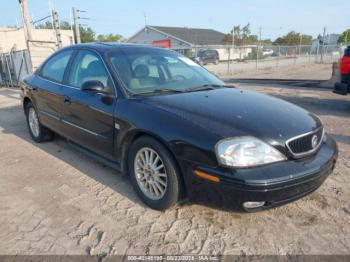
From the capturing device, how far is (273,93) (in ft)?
32.4

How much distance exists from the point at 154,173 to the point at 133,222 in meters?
0.49

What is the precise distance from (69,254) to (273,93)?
8.72m

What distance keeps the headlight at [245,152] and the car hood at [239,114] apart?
0.20 feet

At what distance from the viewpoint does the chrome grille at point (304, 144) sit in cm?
257

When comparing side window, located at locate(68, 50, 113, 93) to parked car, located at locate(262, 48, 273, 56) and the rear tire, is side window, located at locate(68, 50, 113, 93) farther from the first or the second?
parked car, located at locate(262, 48, 273, 56)

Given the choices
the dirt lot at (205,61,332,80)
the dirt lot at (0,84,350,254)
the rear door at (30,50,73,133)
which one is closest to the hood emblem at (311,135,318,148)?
the dirt lot at (0,84,350,254)

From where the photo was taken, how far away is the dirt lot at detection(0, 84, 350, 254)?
98.4 inches

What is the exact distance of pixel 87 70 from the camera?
12.6ft

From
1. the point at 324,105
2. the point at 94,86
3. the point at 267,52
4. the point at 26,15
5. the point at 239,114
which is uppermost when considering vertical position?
the point at 26,15

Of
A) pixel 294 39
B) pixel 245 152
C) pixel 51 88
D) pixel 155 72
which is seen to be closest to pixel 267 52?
pixel 294 39

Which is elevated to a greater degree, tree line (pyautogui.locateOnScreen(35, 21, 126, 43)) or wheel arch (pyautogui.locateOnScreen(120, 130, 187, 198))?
tree line (pyautogui.locateOnScreen(35, 21, 126, 43))

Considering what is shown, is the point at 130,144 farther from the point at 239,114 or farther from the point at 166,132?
the point at 239,114

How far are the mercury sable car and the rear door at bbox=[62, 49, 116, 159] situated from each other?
12 mm

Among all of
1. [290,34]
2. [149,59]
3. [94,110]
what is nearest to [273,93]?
[149,59]
